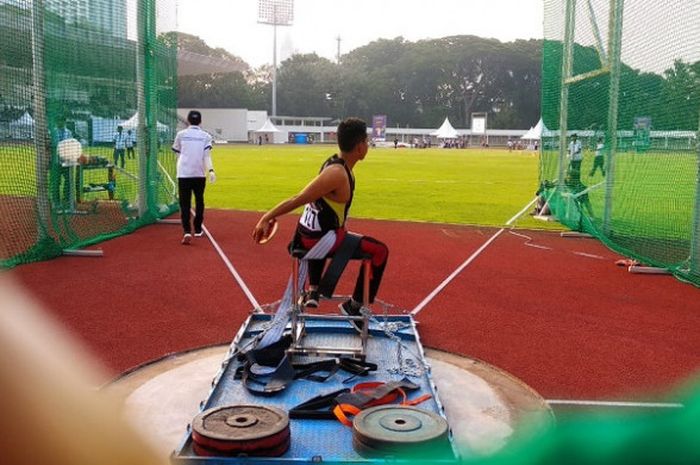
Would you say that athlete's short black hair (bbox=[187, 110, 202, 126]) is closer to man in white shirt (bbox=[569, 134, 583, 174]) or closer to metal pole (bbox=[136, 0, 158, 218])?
metal pole (bbox=[136, 0, 158, 218])

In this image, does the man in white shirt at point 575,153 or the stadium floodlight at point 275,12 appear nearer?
the man in white shirt at point 575,153

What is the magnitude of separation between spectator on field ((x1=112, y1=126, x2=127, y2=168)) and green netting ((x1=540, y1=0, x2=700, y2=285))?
8.19 metres

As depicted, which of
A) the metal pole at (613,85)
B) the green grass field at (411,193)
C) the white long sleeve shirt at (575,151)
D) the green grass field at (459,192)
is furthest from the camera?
the green grass field at (411,193)

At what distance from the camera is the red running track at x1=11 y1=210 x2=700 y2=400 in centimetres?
551

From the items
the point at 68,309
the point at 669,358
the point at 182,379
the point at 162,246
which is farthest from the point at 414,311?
the point at 162,246

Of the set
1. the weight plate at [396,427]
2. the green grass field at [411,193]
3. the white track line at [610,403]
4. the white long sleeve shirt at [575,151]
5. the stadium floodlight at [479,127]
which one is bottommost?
the white track line at [610,403]

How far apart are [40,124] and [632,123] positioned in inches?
349

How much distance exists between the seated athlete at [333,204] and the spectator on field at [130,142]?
8.24 metres

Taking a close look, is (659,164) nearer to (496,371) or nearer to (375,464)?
(496,371)

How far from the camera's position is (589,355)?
5738mm

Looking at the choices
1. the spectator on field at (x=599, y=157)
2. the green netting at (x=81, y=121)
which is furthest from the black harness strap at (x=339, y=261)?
the spectator on field at (x=599, y=157)

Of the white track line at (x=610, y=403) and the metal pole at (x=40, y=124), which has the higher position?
the metal pole at (x=40, y=124)

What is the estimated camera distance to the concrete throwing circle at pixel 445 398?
401cm

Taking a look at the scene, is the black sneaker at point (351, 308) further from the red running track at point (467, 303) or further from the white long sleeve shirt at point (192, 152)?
the white long sleeve shirt at point (192, 152)
